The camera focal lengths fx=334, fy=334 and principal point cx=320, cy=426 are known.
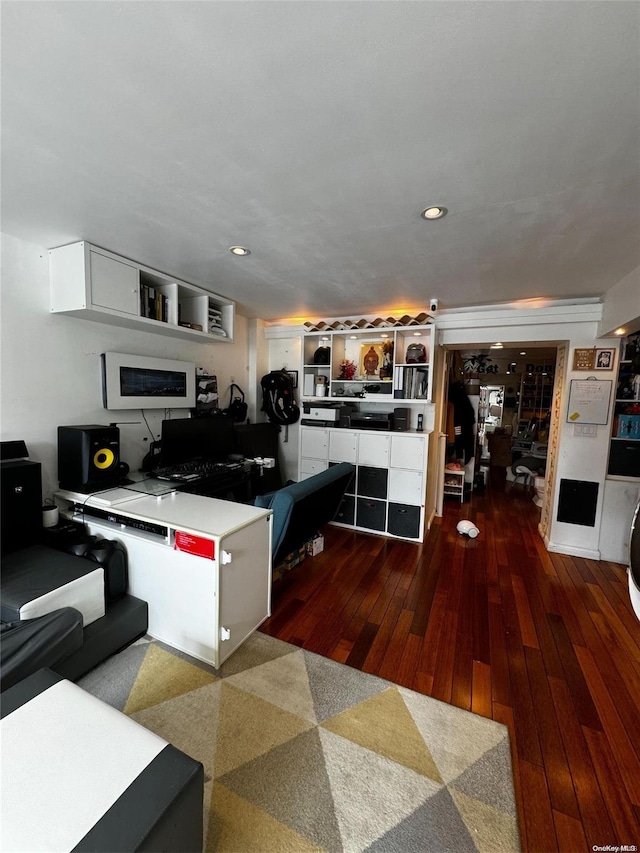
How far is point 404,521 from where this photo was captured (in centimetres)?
355

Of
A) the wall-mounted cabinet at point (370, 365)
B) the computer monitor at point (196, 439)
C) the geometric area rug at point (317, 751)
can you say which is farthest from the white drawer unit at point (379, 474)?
the geometric area rug at point (317, 751)

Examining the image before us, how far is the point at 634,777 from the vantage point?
1374 mm

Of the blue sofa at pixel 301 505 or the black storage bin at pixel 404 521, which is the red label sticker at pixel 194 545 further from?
the black storage bin at pixel 404 521

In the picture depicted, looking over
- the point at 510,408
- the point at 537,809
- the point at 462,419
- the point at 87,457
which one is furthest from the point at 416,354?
the point at 510,408

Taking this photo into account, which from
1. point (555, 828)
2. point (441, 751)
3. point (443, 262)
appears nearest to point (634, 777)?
point (555, 828)

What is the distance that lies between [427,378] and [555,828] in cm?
303

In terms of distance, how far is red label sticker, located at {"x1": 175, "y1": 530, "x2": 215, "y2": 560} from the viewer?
1.71 meters

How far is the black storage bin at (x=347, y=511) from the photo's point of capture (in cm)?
379

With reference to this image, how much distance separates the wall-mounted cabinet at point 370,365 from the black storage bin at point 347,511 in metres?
1.16

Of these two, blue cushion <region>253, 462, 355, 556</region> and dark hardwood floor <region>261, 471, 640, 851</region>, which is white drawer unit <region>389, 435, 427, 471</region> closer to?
dark hardwood floor <region>261, 471, 640, 851</region>

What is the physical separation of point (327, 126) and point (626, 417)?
11.5 feet

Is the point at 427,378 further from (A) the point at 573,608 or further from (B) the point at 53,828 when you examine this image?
(B) the point at 53,828

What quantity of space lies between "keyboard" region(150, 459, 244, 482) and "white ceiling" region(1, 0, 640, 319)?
1.65m

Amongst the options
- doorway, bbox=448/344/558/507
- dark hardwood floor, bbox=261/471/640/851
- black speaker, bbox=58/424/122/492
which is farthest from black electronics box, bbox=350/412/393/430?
doorway, bbox=448/344/558/507
